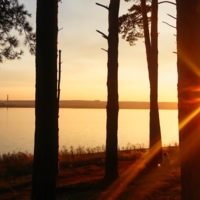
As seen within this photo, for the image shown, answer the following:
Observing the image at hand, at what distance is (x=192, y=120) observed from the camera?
4.96 m

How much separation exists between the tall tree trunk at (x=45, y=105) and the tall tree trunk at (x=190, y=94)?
93.4 inches

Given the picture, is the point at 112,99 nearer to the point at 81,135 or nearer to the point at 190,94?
the point at 190,94

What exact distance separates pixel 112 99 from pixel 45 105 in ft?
13.5

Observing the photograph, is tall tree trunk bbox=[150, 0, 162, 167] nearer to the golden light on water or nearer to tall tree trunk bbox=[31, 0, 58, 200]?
tall tree trunk bbox=[31, 0, 58, 200]

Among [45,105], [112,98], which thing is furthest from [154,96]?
[45,105]

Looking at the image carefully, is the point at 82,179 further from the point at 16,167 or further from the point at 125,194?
the point at 16,167

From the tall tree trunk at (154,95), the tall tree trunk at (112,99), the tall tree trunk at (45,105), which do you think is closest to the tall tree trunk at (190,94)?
the tall tree trunk at (45,105)

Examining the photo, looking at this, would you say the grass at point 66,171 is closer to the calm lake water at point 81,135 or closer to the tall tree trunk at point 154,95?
the tall tree trunk at point 154,95

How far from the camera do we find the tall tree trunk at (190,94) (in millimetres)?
4910

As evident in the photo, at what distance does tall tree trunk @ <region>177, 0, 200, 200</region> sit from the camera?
4910mm

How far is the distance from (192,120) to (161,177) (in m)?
6.40

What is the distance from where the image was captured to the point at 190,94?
16.3 ft

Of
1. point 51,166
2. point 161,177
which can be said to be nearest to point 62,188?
point 161,177

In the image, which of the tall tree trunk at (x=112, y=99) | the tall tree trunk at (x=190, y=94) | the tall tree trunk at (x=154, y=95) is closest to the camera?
the tall tree trunk at (x=190, y=94)
